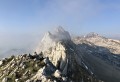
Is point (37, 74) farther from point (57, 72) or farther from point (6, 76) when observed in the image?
point (6, 76)

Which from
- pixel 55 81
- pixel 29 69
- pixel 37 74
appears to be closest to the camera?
pixel 55 81

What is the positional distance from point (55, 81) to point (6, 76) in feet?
137

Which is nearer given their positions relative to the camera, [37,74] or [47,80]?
[47,80]

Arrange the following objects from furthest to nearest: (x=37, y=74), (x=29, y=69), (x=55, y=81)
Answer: (x=29, y=69) → (x=37, y=74) → (x=55, y=81)

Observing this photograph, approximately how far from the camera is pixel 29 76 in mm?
175750

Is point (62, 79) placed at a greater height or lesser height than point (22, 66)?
lesser

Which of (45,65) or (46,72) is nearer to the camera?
(46,72)

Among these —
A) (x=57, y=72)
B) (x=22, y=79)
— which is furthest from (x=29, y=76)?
(x=57, y=72)

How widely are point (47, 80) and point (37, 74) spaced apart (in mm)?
13283

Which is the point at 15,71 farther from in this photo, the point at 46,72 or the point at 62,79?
the point at 62,79

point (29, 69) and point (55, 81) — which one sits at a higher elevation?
point (29, 69)

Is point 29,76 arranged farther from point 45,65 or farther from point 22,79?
point 45,65

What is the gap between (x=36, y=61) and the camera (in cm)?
19688

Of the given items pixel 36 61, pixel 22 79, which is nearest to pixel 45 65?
pixel 36 61
